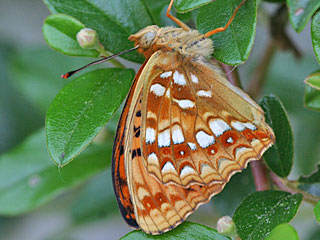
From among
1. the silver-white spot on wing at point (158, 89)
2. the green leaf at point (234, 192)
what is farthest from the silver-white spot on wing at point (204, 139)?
the green leaf at point (234, 192)

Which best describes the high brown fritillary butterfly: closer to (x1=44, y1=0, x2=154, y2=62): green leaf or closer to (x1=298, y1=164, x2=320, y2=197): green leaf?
(x1=44, y1=0, x2=154, y2=62): green leaf

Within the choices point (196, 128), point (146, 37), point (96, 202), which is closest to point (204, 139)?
point (196, 128)

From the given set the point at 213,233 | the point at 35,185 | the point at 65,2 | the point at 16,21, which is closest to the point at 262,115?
the point at 213,233

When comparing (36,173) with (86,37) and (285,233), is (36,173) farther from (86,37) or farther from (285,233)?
(285,233)

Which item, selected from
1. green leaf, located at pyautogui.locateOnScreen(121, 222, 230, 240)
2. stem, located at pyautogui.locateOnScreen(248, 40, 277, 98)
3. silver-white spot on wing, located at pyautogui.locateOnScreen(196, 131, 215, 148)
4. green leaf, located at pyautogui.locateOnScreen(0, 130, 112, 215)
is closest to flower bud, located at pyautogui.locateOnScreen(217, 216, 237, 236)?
green leaf, located at pyautogui.locateOnScreen(121, 222, 230, 240)

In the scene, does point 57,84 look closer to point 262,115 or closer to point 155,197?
point 155,197

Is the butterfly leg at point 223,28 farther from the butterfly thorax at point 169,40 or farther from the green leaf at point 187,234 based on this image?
the green leaf at point 187,234
